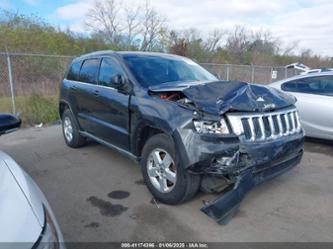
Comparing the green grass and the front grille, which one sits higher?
the front grille

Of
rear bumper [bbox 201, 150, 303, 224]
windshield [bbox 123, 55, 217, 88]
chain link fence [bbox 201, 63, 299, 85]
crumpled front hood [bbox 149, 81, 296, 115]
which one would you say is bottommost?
rear bumper [bbox 201, 150, 303, 224]

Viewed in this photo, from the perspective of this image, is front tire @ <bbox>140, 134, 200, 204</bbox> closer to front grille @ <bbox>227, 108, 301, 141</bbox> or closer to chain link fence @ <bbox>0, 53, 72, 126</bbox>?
front grille @ <bbox>227, 108, 301, 141</bbox>

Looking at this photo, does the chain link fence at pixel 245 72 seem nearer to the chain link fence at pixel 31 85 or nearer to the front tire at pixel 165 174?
the chain link fence at pixel 31 85

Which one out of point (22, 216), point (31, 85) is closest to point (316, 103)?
point (22, 216)

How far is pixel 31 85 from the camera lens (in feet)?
30.8

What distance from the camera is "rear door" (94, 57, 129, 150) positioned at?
386 centimetres

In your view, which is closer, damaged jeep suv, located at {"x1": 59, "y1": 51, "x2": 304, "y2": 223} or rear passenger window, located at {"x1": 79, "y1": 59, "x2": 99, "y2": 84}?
damaged jeep suv, located at {"x1": 59, "y1": 51, "x2": 304, "y2": 223}

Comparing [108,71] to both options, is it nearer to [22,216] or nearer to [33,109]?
[22,216]

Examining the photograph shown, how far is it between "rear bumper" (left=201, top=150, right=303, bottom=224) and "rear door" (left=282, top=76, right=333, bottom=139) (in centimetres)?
276

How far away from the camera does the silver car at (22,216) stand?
1289 mm

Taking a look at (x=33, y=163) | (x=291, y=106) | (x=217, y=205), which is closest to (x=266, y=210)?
(x=217, y=205)

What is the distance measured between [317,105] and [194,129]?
3641 millimetres

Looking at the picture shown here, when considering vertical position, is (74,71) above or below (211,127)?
above

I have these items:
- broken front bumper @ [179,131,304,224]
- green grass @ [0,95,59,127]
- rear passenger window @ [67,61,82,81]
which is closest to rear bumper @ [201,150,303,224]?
broken front bumper @ [179,131,304,224]
